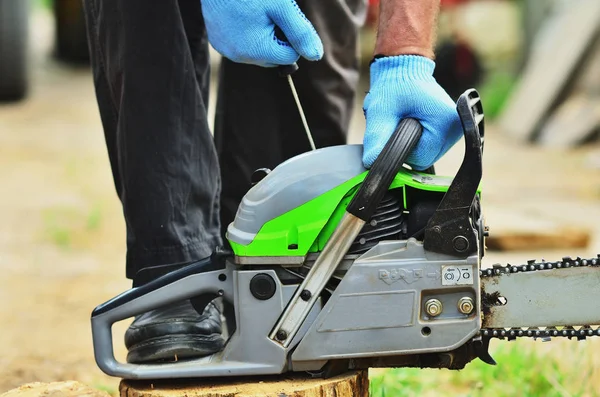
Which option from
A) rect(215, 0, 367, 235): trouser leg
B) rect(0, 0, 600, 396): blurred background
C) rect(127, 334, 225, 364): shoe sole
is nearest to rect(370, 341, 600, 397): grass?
rect(0, 0, 600, 396): blurred background

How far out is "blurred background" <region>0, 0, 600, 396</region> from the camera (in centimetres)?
285

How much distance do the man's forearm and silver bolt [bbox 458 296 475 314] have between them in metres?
0.47

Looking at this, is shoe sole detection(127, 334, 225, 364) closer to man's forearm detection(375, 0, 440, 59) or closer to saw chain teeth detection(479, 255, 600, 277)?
saw chain teeth detection(479, 255, 600, 277)

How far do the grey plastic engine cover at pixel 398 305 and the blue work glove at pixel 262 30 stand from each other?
426 millimetres

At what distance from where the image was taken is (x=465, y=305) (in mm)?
1671

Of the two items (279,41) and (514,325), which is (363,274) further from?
(279,41)

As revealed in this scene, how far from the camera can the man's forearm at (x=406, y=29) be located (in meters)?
1.79

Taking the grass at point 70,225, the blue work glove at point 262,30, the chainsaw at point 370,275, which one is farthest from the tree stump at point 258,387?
the grass at point 70,225

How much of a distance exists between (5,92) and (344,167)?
6.39 metres

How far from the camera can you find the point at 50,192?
557cm

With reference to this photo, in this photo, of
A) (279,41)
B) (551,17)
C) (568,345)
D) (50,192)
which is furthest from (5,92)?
(279,41)

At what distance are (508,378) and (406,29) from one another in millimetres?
1268

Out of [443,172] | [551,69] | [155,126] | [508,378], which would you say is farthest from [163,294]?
[551,69]

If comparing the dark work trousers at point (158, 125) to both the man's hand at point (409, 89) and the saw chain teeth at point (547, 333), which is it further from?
the saw chain teeth at point (547, 333)
